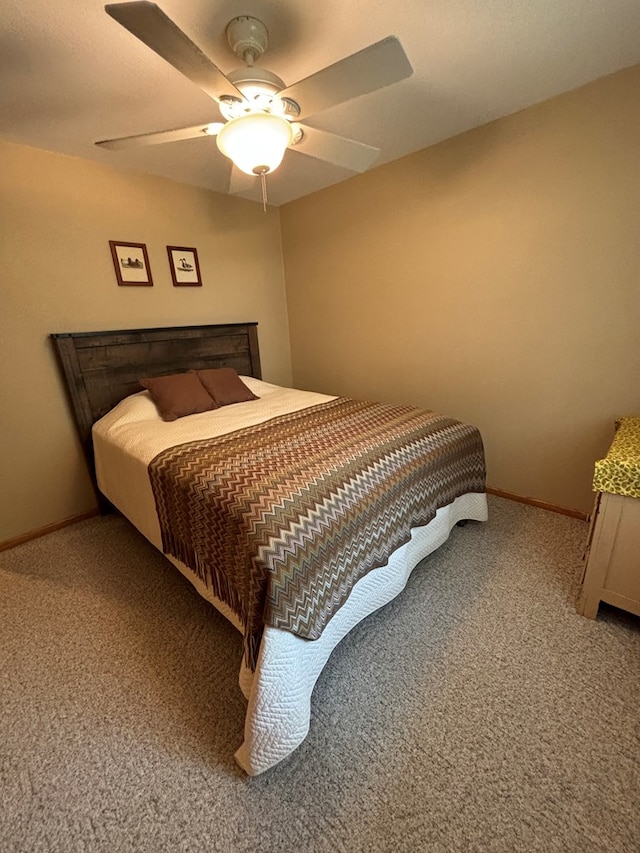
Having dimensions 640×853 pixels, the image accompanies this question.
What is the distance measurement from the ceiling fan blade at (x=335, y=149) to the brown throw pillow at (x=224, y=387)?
4.98 feet

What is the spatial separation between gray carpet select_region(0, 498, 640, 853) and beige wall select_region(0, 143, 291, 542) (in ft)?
2.65

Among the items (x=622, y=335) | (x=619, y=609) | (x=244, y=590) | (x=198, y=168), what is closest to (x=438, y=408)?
(x=622, y=335)

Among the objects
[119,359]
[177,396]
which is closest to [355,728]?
[177,396]

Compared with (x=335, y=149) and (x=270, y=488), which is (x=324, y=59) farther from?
(x=270, y=488)

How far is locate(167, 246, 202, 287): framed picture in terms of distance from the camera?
271cm

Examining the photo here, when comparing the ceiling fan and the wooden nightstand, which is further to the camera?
the wooden nightstand

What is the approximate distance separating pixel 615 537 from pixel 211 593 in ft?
5.48

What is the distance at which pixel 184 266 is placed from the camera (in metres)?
2.77

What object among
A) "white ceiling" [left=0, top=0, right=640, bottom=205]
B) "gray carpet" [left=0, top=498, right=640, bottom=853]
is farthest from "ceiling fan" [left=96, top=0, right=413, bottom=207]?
"gray carpet" [left=0, top=498, right=640, bottom=853]

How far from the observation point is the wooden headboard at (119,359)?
7.58 ft

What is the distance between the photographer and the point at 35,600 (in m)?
1.81

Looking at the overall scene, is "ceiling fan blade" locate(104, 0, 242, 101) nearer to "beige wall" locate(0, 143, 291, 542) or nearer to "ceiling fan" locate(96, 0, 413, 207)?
"ceiling fan" locate(96, 0, 413, 207)

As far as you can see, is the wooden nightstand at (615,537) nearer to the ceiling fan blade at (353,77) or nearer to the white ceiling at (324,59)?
the ceiling fan blade at (353,77)

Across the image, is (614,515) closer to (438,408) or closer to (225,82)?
(438,408)
